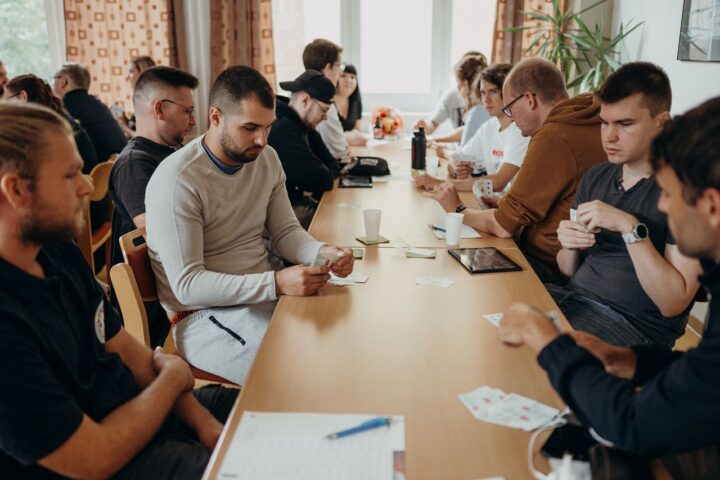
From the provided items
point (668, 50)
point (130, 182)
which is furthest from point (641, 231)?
point (668, 50)

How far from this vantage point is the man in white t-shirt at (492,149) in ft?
11.0

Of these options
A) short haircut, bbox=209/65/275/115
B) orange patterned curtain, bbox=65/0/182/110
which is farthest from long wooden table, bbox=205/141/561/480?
orange patterned curtain, bbox=65/0/182/110

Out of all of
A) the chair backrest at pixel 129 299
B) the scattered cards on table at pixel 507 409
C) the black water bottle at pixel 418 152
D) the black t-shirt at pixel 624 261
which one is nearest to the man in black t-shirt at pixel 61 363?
the chair backrest at pixel 129 299

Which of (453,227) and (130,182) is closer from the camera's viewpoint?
(453,227)

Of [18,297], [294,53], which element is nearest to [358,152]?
[294,53]

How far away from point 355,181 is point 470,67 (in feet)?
5.43

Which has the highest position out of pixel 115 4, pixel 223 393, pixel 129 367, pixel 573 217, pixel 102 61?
pixel 115 4

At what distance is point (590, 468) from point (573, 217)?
115cm

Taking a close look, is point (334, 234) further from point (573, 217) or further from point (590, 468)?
point (590, 468)

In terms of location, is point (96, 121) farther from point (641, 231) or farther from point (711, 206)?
point (711, 206)

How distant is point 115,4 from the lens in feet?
19.1

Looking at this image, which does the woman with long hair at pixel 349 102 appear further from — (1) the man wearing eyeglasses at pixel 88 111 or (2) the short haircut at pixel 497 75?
(1) the man wearing eyeglasses at pixel 88 111

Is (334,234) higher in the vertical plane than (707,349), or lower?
lower

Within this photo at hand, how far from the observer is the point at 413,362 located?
4.77 feet
